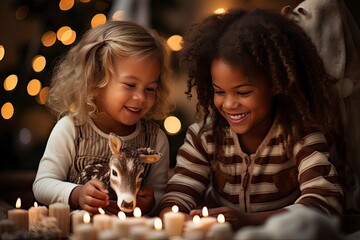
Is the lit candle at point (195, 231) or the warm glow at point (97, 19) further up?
the warm glow at point (97, 19)

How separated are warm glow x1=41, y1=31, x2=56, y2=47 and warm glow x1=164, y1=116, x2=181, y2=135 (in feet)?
1.78

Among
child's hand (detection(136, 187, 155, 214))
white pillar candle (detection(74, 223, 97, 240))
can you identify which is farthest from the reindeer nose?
white pillar candle (detection(74, 223, 97, 240))

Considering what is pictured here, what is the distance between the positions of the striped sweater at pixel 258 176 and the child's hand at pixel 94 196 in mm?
219

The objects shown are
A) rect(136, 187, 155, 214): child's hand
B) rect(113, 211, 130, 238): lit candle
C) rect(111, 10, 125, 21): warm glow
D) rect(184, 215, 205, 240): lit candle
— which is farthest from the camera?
rect(111, 10, 125, 21): warm glow

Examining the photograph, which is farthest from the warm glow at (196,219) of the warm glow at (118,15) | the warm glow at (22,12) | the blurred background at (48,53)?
the warm glow at (22,12)

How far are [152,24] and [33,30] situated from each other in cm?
61

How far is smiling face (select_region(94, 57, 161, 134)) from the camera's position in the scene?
176 centimetres

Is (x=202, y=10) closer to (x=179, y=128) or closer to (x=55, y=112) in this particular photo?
(x=179, y=128)

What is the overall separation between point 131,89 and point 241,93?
0.32 m

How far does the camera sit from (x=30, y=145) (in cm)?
258

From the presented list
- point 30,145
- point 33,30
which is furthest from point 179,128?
point 33,30

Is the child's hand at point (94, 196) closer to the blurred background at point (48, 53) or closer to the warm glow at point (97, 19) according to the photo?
Result: the blurred background at point (48, 53)

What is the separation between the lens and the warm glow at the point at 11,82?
2.46 meters

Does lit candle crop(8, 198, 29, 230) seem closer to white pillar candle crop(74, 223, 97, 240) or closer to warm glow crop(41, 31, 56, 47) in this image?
white pillar candle crop(74, 223, 97, 240)
